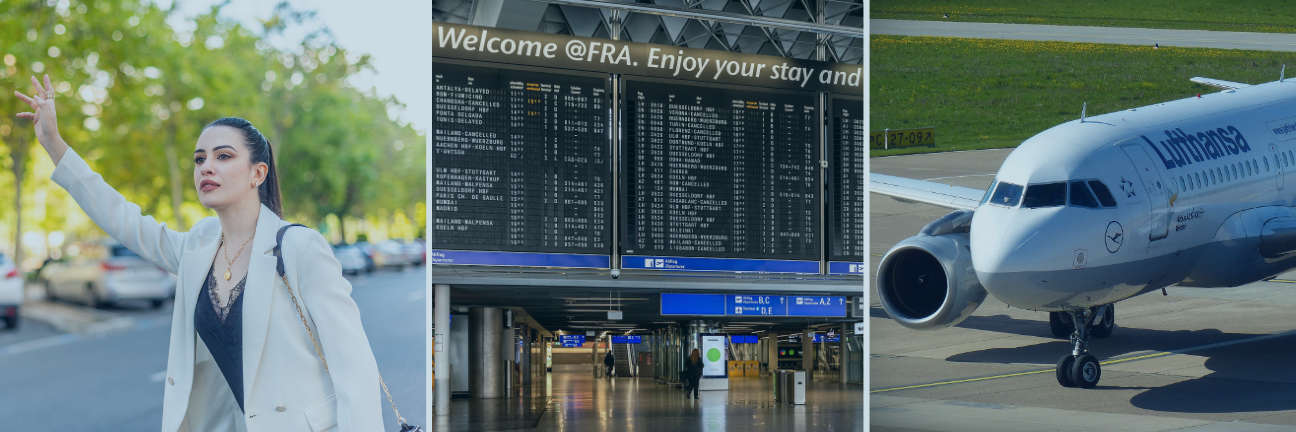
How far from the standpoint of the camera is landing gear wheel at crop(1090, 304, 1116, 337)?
1073 cm

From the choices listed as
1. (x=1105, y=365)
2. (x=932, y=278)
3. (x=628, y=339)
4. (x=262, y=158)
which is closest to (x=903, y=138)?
(x=932, y=278)

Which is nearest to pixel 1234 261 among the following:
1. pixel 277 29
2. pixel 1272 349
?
pixel 1272 349

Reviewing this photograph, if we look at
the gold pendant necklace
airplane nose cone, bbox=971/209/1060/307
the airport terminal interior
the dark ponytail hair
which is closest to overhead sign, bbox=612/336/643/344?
the airport terminal interior

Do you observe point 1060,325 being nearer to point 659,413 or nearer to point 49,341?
point 659,413

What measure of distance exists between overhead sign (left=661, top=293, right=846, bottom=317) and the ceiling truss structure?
7.79 feet

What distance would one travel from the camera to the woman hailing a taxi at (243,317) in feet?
14.3

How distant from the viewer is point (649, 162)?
34.4 feet

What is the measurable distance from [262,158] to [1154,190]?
857 cm

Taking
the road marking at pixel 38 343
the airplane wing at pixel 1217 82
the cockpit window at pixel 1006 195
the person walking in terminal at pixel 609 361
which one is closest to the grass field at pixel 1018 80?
the airplane wing at pixel 1217 82

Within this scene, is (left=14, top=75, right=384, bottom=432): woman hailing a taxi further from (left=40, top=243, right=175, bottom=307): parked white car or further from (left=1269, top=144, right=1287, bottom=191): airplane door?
(left=40, top=243, right=175, bottom=307): parked white car

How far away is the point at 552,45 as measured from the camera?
33.1 ft

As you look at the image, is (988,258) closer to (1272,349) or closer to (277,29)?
(1272,349)

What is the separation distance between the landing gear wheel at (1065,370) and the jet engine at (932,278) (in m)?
1.15

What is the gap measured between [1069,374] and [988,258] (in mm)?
1667
